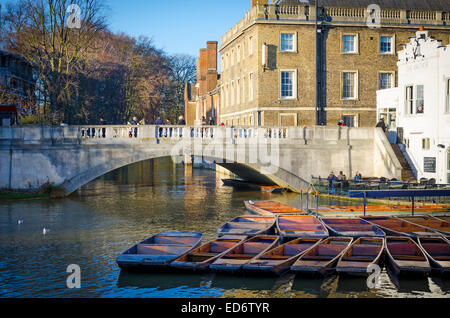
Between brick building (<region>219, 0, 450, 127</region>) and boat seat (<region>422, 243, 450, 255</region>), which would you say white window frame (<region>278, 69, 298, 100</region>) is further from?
boat seat (<region>422, 243, 450, 255</region>)

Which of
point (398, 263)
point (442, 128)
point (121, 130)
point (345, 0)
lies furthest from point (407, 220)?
point (345, 0)

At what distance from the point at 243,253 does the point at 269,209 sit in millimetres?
8906

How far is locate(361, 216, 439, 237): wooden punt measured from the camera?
2364 centimetres

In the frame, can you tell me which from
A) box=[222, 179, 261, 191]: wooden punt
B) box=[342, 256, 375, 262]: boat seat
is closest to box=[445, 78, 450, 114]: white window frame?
box=[222, 179, 261, 191]: wooden punt

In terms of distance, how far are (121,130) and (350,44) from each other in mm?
20048

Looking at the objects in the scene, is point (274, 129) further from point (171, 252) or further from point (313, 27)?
point (171, 252)

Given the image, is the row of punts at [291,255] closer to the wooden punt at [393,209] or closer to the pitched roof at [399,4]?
the wooden punt at [393,209]

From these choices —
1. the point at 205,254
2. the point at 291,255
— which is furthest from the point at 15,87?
the point at 291,255

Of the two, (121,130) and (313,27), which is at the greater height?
(313,27)

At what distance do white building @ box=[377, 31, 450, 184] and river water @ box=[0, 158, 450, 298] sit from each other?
23.4ft

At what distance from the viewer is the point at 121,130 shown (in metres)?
36.8

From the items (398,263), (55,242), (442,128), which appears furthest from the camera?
(442,128)

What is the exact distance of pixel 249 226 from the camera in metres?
25.7

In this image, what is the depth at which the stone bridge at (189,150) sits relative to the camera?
3603 centimetres
